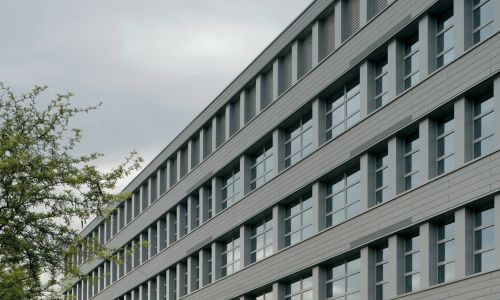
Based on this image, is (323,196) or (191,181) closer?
(323,196)

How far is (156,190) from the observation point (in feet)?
217

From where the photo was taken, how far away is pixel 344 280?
38625 millimetres

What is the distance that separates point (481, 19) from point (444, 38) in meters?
2.18

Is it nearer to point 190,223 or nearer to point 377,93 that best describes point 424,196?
point 377,93

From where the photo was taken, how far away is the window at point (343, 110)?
3875 centimetres

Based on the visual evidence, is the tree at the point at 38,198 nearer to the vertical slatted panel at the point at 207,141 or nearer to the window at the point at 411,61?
the window at the point at 411,61

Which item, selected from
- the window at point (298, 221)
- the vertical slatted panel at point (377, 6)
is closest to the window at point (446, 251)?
the vertical slatted panel at point (377, 6)

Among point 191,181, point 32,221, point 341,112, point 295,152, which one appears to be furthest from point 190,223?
Answer: point 32,221

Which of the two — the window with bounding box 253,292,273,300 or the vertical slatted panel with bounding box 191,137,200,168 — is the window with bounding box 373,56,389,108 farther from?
the vertical slatted panel with bounding box 191,137,200,168

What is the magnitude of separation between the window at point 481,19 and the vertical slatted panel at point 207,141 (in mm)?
26098

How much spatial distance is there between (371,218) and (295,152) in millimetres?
8932

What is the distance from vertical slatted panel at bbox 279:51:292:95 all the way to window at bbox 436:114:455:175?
1252 cm

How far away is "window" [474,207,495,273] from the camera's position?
29.8 metres

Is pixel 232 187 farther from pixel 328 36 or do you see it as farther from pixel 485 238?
pixel 485 238
